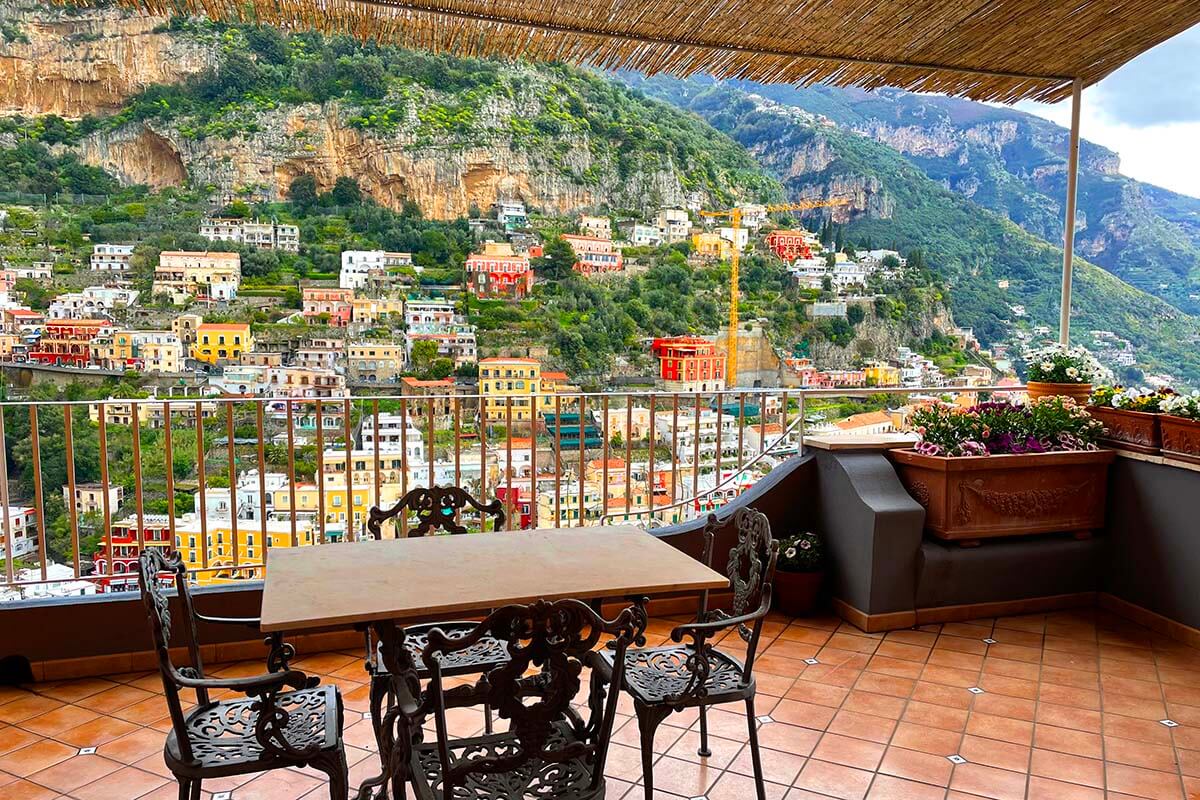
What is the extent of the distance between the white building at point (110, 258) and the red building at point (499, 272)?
18.3 feet

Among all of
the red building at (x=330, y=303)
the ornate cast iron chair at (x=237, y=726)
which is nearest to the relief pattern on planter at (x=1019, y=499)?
the ornate cast iron chair at (x=237, y=726)

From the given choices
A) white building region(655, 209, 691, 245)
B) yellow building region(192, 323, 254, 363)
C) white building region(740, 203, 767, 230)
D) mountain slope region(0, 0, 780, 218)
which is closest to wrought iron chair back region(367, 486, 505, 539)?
yellow building region(192, 323, 254, 363)

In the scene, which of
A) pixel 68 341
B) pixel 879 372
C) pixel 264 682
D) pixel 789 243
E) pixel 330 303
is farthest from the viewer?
pixel 789 243

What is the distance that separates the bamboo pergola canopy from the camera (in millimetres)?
3799

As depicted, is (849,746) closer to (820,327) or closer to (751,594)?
(751,594)

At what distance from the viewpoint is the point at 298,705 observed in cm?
214

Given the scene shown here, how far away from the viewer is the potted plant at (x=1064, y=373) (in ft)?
15.6

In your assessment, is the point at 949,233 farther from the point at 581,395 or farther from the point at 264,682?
the point at 264,682

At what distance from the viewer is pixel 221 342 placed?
38.4ft

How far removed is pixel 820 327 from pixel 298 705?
36.7ft

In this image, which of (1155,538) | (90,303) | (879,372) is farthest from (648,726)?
(90,303)

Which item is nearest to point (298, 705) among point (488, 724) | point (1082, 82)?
point (488, 724)

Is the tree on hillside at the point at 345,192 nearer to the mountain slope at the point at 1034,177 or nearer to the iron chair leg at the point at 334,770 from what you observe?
the mountain slope at the point at 1034,177

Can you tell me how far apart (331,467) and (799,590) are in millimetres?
2589
